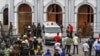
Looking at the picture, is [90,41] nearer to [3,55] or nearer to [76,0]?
[3,55]

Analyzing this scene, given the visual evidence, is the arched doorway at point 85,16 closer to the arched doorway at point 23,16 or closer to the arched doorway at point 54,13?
the arched doorway at point 54,13

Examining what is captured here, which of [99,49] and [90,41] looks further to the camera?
[90,41]

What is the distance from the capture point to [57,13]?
60.0m

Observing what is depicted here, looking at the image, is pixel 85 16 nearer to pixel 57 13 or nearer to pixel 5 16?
pixel 57 13

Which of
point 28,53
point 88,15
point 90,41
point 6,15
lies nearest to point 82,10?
point 88,15

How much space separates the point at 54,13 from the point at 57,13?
1.33ft

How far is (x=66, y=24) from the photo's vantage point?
193 ft

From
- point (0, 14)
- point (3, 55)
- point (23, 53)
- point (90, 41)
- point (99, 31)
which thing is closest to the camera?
point (3, 55)

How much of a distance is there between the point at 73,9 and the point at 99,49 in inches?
833

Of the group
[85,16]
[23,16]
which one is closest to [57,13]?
[85,16]

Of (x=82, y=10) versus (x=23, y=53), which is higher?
(x=82, y=10)

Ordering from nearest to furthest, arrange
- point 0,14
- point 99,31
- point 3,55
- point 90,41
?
point 3,55 < point 90,41 < point 99,31 < point 0,14

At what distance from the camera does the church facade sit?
5888cm

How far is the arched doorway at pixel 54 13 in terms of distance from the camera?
6009 centimetres
